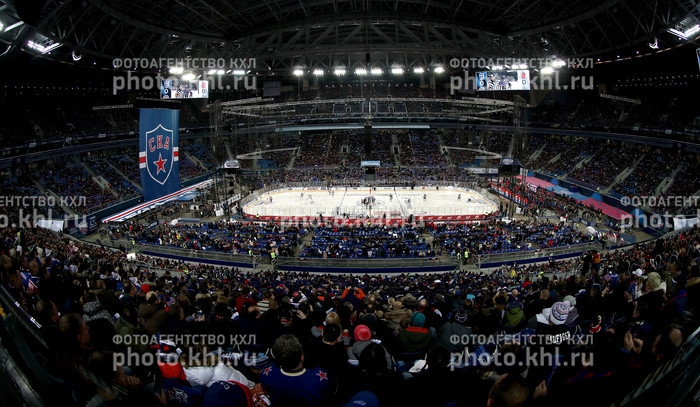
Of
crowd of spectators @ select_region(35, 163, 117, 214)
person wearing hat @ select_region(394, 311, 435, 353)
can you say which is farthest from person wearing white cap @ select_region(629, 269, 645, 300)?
crowd of spectators @ select_region(35, 163, 117, 214)

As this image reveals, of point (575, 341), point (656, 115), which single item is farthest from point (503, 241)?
point (656, 115)

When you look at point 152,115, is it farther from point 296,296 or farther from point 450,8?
point 450,8

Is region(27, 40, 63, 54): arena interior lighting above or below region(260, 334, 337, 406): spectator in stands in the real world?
above

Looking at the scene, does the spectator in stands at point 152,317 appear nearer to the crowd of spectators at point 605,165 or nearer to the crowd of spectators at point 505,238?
the crowd of spectators at point 505,238

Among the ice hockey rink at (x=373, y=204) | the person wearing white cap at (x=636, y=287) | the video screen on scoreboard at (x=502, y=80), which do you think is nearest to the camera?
the person wearing white cap at (x=636, y=287)

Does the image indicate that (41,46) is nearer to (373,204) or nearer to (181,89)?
(181,89)

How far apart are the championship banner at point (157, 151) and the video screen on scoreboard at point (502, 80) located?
32.6 meters

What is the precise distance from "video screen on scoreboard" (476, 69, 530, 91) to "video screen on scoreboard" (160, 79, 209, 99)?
29792 mm

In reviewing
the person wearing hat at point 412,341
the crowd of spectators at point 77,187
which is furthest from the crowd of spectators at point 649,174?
the crowd of spectators at point 77,187

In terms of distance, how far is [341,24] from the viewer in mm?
31391

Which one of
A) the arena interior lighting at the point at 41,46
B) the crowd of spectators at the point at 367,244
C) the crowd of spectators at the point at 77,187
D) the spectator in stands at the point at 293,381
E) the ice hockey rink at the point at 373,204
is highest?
the arena interior lighting at the point at 41,46

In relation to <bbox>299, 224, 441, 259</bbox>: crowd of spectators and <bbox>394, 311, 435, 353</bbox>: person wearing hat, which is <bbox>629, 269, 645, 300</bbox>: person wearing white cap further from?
<bbox>299, 224, 441, 259</bbox>: crowd of spectators

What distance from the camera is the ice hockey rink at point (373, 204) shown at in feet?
116

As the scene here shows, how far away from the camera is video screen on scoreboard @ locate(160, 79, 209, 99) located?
4150 cm
